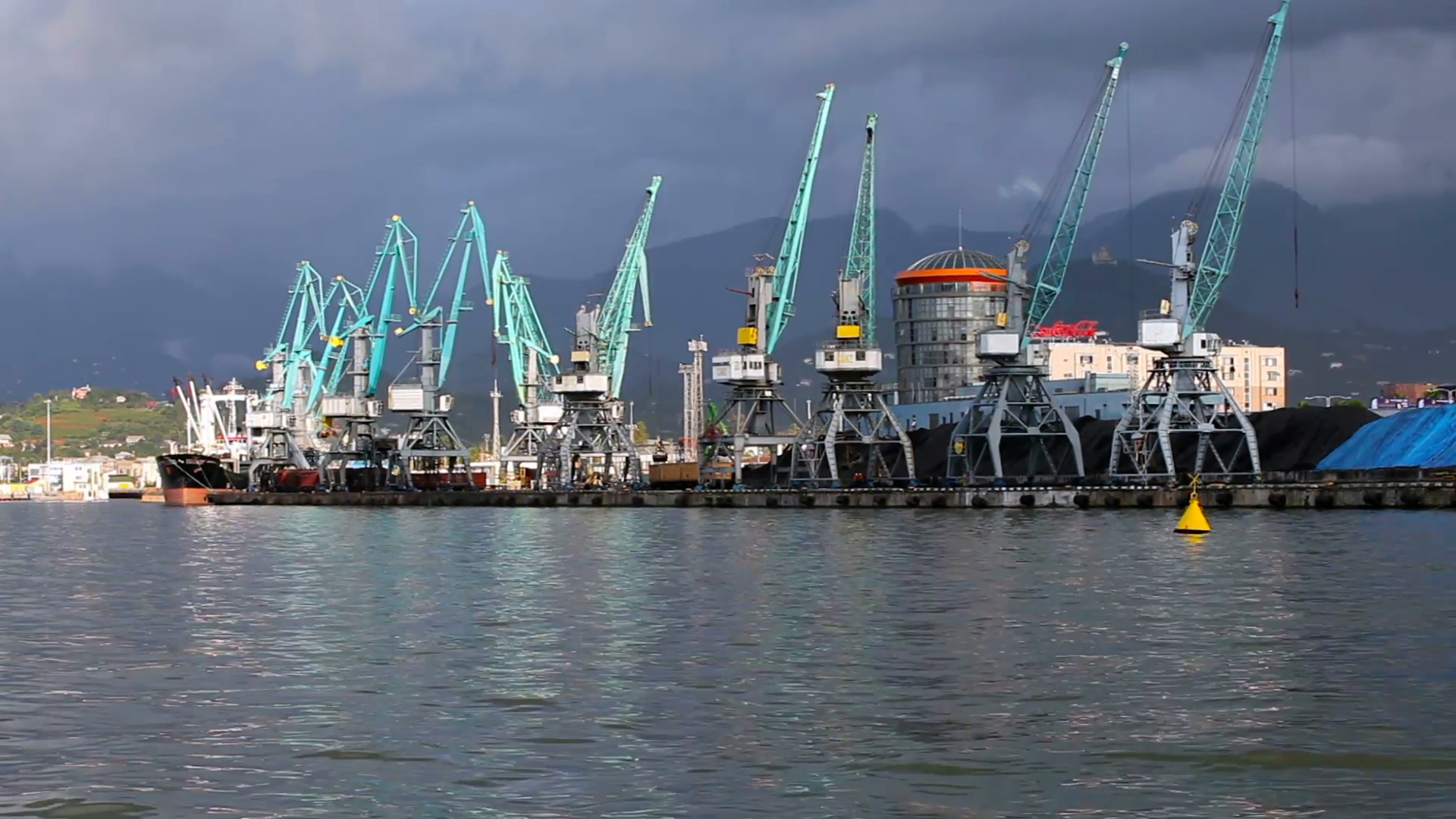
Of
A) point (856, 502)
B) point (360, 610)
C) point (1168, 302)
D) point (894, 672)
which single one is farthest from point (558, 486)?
point (894, 672)

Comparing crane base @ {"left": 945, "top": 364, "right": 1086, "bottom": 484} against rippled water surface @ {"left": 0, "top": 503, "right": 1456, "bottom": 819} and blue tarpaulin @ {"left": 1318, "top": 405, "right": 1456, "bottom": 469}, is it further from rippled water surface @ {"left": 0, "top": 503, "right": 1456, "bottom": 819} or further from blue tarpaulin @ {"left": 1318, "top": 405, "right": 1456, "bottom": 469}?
rippled water surface @ {"left": 0, "top": 503, "right": 1456, "bottom": 819}

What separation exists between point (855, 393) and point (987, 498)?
74.3ft

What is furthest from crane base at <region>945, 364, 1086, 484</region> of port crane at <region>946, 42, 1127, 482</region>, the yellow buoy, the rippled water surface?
the rippled water surface

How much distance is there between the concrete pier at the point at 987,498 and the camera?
4151 inches

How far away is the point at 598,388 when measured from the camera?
16250cm

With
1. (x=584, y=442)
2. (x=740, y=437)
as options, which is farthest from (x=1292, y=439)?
(x=584, y=442)

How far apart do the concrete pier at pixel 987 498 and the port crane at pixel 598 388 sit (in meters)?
6.97

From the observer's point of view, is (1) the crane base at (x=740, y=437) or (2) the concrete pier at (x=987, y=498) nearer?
(2) the concrete pier at (x=987, y=498)

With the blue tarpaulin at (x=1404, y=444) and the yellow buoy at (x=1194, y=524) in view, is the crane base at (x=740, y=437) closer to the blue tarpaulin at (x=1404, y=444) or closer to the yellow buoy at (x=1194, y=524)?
the blue tarpaulin at (x=1404, y=444)

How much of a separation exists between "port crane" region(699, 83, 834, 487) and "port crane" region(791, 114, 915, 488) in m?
3.36

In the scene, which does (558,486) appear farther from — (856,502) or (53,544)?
(53,544)

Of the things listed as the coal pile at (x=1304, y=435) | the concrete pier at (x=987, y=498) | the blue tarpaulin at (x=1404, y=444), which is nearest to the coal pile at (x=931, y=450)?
the concrete pier at (x=987, y=498)

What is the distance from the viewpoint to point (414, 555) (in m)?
74.9

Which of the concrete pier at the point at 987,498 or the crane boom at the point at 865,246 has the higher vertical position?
the crane boom at the point at 865,246
